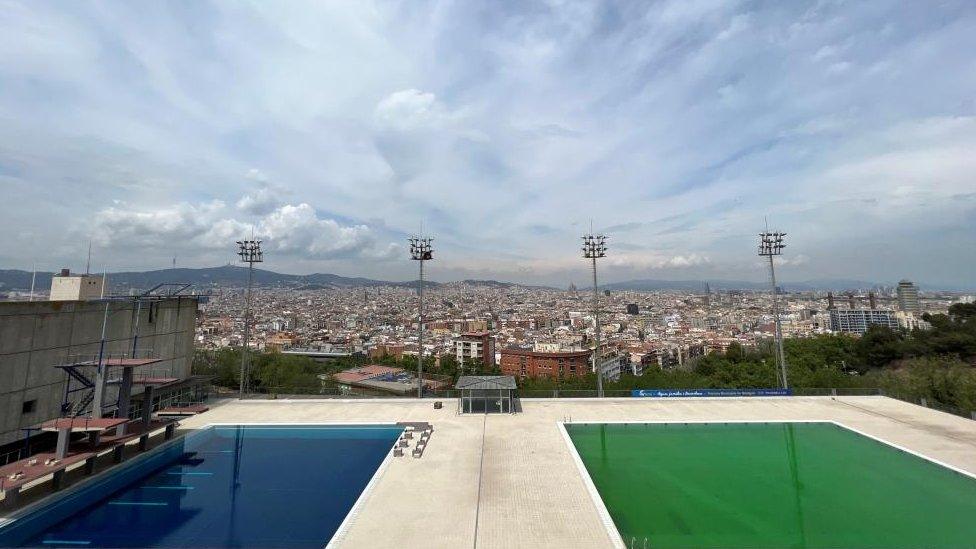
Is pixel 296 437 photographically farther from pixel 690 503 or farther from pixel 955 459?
pixel 955 459

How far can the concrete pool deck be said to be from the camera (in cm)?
966

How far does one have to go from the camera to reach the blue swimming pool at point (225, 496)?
10.1 meters

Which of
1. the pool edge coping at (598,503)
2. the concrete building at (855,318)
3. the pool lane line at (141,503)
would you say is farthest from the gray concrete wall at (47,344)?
the concrete building at (855,318)

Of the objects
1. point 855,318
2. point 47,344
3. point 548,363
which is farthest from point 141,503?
point 855,318

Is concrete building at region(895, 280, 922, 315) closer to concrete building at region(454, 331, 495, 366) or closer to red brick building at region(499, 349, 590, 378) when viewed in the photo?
red brick building at region(499, 349, 590, 378)

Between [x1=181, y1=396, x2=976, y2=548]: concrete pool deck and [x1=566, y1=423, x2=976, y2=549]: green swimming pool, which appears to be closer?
[x1=181, y1=396, x2=976, y2=548]: concrete pool deck

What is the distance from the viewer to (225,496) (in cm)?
1248

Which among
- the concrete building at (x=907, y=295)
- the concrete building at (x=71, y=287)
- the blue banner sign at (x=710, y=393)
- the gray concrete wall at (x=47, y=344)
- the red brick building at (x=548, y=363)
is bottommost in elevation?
the red brick building at (x=548, y=363)

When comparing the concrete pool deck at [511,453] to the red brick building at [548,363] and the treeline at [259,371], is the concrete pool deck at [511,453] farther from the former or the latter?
the red brick building at [548,363]

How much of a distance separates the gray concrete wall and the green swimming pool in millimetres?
19331

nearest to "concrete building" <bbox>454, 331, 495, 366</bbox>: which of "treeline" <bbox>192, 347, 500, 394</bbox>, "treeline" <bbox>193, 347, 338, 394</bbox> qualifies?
"treeline" <bbox>192, 347, 500, 394</bbox>

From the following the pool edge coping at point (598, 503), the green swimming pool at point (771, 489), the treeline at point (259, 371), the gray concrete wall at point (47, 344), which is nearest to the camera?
the pool edge coping at point (598, 503)

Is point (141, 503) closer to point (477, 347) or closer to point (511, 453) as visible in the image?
point (511, 453)

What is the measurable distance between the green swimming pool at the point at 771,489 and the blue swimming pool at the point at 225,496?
7.69m
